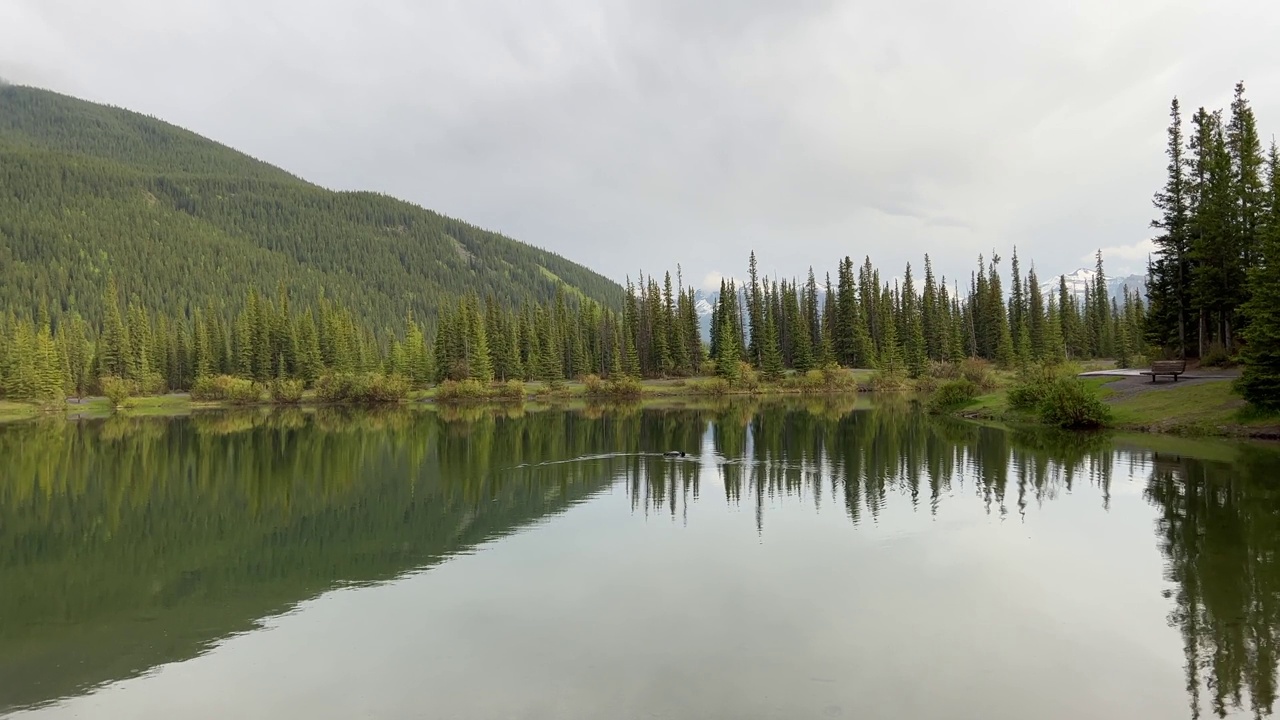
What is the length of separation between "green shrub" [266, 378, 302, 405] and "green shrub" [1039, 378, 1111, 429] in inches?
4099

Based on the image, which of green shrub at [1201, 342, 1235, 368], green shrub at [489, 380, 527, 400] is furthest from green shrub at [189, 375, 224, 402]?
green shrub at [1201, 342, 1235, 368]

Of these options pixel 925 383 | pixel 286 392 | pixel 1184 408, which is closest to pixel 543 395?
pixel 286 392

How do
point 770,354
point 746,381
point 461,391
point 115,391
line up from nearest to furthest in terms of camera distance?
point 115,391 < point 746,381 < point 461,391 < point 770,354

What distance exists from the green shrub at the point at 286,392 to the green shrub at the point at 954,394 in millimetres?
93415

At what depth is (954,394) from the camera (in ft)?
203

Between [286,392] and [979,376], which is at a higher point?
[979,376]

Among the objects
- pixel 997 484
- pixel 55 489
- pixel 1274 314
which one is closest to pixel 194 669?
pixel 997 484

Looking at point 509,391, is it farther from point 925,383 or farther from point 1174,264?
point 1174,264

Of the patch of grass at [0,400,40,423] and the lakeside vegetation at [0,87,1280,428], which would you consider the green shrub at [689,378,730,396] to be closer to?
the lakeside vegetation at [0,87,1280,428]

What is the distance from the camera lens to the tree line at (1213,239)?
4638 cm

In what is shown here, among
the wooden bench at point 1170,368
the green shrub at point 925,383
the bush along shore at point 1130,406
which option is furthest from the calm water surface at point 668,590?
the green shrub at point 925,383

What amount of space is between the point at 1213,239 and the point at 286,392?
114m

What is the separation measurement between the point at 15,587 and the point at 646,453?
2839cm

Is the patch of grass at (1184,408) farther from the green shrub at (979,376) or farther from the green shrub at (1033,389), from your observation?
the green shrub at (979,376)
